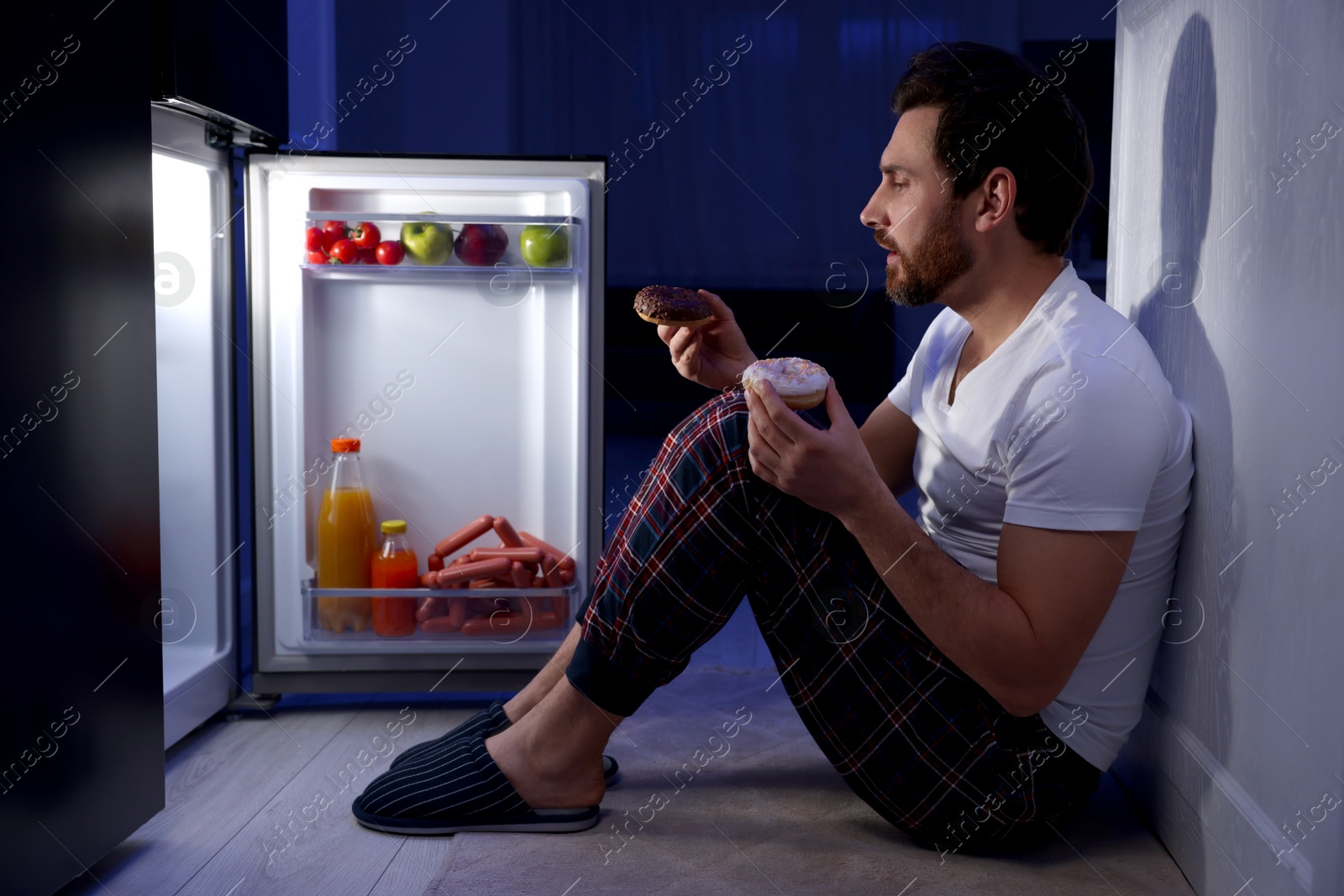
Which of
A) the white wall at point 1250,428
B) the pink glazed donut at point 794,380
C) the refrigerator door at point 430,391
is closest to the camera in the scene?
the white wall at point 1250,428

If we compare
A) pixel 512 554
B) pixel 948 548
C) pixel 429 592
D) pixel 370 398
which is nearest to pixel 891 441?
pixel 948 548

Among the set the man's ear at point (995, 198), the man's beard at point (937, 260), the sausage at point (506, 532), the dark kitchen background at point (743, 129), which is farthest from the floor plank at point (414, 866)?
the dark kitchen background at point (743, 129)

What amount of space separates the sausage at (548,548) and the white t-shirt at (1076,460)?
2.17 feet

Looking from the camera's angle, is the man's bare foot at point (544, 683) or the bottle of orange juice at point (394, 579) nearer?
the man's bare foot at point (544, 683)

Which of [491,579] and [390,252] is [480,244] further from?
[491,579]

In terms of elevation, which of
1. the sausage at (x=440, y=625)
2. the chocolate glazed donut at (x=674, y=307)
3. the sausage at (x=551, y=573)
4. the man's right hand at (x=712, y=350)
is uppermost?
the chocolate glazed donut at (x=674, y=307)

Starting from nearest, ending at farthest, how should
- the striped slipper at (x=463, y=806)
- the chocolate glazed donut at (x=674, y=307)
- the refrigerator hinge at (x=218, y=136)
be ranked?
the striped slipper at (x=463, y=806), the chocolate glazed donut at (x=674, y=307), the refrigerator hinge at (x=218, y=136)

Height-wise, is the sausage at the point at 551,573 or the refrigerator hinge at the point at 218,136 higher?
the refrigerator hinge at the point at 218,136

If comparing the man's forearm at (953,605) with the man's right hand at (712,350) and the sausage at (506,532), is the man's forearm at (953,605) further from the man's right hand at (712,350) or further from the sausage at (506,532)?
the sausage at (506,532)

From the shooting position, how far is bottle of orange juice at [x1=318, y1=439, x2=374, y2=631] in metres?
1.68

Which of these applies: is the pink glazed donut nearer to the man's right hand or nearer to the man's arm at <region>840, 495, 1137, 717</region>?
the man's arm at <region>840, 495, 1137, 717</region>

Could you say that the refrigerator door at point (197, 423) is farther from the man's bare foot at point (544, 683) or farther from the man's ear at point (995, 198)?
the man's ear at point (995, 198)

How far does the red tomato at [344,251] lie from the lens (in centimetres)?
164

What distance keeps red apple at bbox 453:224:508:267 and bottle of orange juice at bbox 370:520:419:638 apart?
1.38ft
